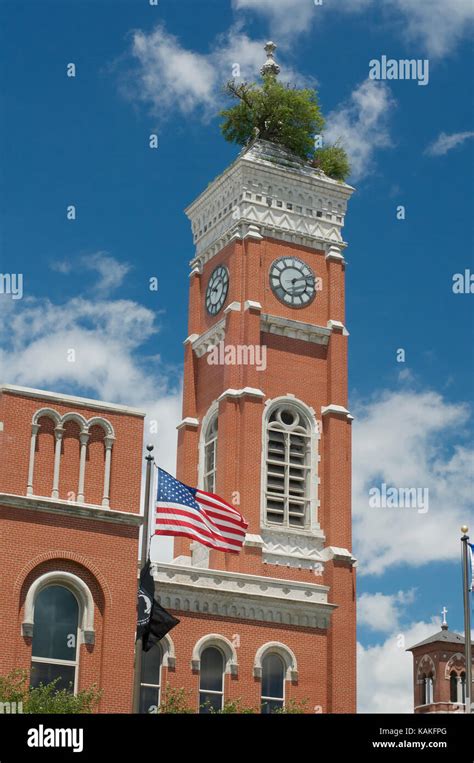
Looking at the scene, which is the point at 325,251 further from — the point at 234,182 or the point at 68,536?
the point at 68,536

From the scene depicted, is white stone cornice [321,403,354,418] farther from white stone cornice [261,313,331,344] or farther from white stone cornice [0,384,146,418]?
white stone cornice [0,384,146,418]

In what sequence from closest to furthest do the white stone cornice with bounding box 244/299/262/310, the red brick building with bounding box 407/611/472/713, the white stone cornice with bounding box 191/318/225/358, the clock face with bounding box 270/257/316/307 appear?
the white stone cornice with bounding box 244/299/262/310 < the white stone cornice with bounding box 191/318/225/358 < the clock face with bounding box 270/257/316/307 < the red brick building with bounding box 407/611/472/713

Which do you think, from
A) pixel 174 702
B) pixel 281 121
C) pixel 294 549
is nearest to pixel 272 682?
pixel 174 702

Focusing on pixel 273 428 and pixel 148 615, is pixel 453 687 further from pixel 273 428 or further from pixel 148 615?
pixel 148 615

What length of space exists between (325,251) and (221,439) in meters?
10.6

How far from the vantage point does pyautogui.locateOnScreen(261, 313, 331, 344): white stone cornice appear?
182ft

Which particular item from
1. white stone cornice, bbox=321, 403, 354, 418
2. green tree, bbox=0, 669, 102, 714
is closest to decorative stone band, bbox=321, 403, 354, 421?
white stone cornice, bbox=321, 403, 354, 418

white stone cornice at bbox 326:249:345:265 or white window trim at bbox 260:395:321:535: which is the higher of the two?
white stone cornice at bbox 326:249:345:265

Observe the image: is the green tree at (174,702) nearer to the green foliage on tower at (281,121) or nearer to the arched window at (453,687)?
the green foliage on tower at (281,121)

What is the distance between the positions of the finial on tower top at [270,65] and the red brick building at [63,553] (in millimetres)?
32378

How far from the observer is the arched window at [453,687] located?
268 feet

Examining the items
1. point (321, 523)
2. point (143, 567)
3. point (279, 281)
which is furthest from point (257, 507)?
point (143, 567)

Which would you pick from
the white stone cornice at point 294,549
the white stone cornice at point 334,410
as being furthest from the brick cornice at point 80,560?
the white stone cornice at point 334,410

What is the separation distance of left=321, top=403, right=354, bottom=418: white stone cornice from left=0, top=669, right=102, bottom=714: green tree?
Answer: 76.1 ft
